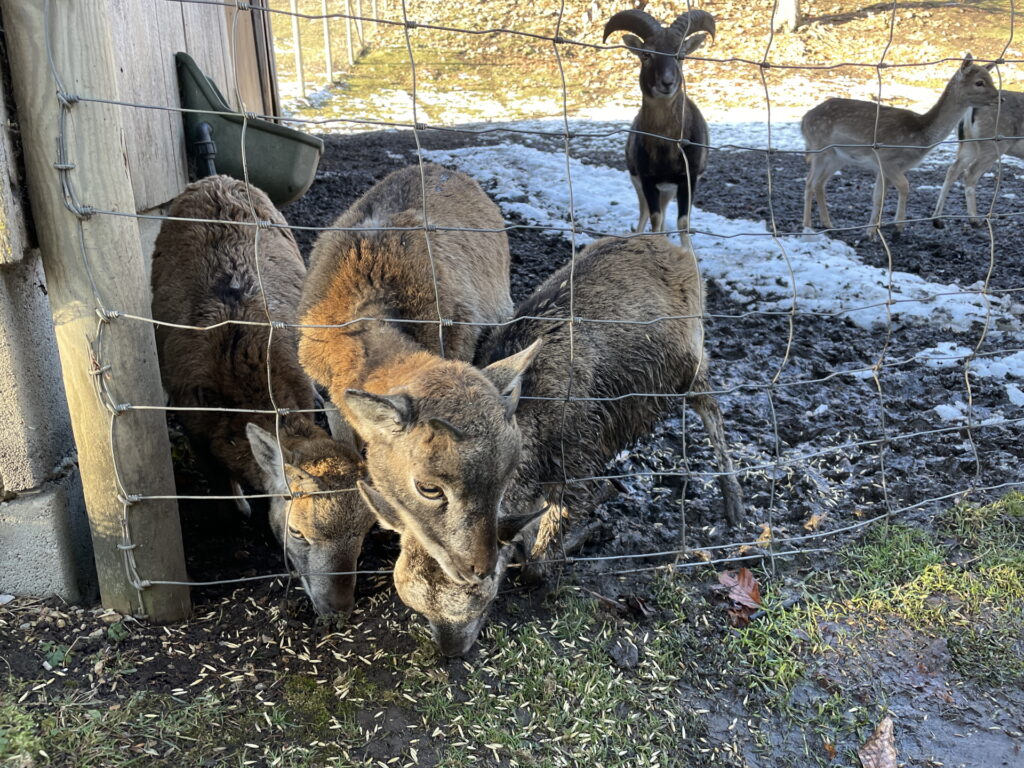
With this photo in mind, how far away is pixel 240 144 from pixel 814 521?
4207 millimetres


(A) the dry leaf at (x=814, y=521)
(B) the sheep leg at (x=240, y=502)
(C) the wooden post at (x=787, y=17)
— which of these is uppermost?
(C) the wooden post at (x=787, y=17)

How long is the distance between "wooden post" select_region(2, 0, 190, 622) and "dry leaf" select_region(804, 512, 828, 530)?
9.38 feet

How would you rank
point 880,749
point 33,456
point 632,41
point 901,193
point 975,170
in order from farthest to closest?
point 975,170, point 901,193, point 632,41, point 33,456, point 880,749

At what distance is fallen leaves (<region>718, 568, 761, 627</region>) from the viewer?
3.67 metres

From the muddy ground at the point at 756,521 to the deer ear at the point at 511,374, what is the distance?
3.06 feet

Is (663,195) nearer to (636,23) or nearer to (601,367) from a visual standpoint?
(636,23)

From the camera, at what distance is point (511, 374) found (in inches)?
127

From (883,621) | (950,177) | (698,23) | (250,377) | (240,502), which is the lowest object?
(883,621)

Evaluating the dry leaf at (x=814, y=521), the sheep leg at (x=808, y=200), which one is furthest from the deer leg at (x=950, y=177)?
the dry leaf at (x=814, y=521)

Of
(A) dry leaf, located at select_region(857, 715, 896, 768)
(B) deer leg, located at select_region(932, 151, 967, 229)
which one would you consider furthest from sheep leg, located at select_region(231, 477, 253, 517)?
(B) deer leg, located at select_region(932, 151, 967, 229)

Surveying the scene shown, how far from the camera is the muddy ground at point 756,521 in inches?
126

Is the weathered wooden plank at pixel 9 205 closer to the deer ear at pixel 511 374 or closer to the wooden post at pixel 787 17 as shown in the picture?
the deer ear at pixel 511 374

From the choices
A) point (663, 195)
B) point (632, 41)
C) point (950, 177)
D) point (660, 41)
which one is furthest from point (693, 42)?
point (950, 177)

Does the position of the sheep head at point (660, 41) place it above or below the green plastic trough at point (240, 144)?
above
